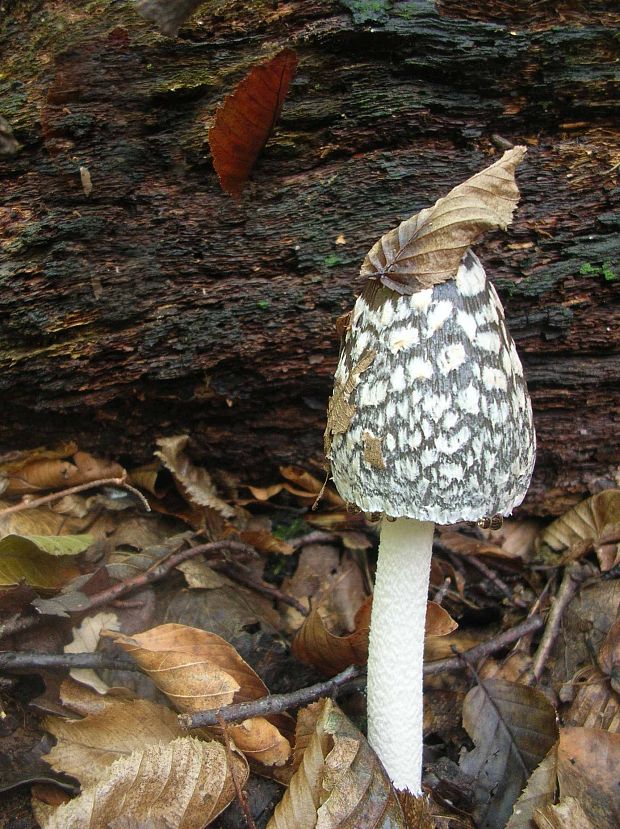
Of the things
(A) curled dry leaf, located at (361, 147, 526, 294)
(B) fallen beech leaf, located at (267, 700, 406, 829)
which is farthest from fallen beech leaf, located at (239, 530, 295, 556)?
(A) curled dry leaf, located at (361, 147, 526, 294)

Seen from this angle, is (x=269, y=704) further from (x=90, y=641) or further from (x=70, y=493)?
(x=70, y=493)

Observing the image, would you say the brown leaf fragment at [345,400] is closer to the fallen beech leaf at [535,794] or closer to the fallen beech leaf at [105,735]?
the fallen beech leaf at [105,735]

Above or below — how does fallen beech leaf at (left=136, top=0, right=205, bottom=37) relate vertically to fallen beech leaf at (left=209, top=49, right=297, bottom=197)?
above

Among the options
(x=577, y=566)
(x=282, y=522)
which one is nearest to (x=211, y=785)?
(x=282, y=522)

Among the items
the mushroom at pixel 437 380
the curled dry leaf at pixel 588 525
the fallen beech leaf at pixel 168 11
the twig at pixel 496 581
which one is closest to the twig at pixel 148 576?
the twig at pixel 496 581

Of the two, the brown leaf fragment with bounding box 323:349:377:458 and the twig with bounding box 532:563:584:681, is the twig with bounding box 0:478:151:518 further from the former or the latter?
the twig with bounding box 532:563:584:681

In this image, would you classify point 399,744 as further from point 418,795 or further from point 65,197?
point 65,197

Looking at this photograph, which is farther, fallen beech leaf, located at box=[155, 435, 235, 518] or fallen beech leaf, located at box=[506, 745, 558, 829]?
fallen beech leaf, located at box=[155, 435, 235, 518]
